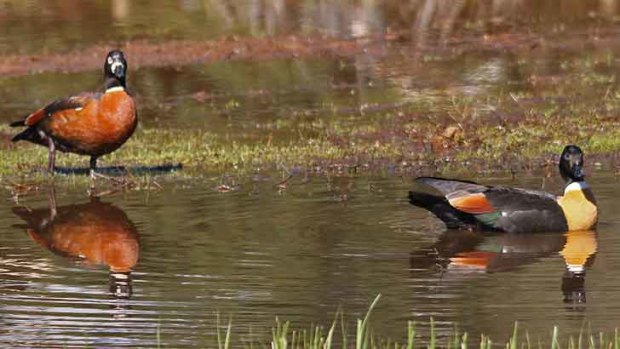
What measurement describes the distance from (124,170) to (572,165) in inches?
212

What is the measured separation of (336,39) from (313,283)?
15.5 m

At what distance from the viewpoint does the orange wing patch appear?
40.8ft

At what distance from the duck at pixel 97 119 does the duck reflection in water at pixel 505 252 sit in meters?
4.16

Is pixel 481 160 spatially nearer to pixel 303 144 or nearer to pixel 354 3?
pixel 303 144

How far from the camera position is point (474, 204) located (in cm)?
1245

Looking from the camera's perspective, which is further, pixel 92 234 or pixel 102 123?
pixel 102 123

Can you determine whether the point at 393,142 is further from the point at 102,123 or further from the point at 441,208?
the point at 441,208

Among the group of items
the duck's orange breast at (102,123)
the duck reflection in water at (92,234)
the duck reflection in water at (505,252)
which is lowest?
the duck reflection in water at (505,252)

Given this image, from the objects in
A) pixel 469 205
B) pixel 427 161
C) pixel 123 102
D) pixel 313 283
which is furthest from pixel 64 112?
pixel 313 283

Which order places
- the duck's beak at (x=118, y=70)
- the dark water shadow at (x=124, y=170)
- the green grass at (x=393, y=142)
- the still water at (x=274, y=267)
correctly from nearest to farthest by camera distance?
1. the still water at (x=274, y=267)
2. the duck's beak at (x=118, y=70)
3. the green grass at (x=393, y=142)
4. the dark water shadow at (x=124, y=170)

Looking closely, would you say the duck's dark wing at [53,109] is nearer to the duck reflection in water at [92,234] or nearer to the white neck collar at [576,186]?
the duck reflection in water at [92,234]

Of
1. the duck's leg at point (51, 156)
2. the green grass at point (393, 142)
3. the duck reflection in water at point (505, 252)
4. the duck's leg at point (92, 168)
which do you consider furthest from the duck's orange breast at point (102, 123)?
the duck reflection in water at point (505, 252)

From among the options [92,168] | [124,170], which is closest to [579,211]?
[92,168]

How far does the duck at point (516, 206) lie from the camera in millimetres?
12359
